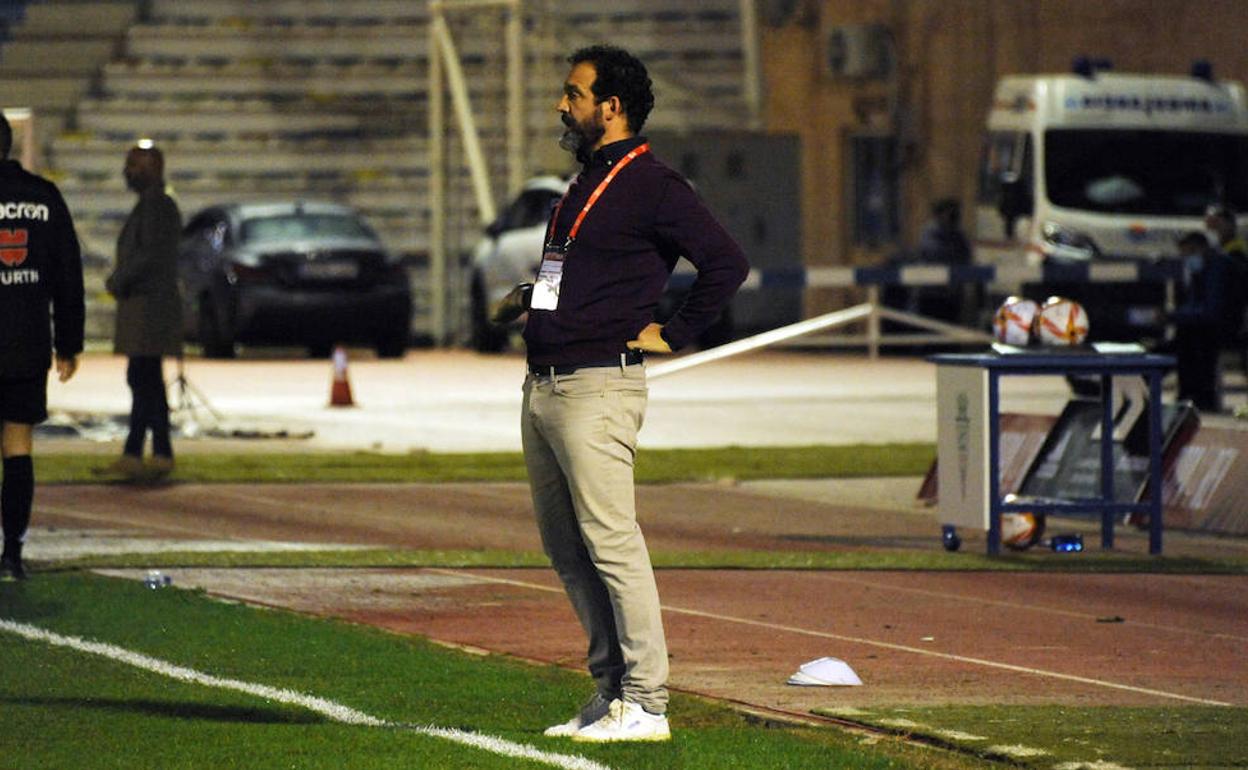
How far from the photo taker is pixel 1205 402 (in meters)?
21.6

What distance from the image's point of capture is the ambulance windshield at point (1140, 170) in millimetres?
27297

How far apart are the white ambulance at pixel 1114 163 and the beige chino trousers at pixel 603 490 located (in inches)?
753

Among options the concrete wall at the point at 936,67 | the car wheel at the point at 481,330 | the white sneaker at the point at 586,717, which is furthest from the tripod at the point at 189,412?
the concrete wall at the point at 936,67

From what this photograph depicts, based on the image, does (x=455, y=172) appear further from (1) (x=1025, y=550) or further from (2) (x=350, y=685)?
(2) (x=350, y=685)

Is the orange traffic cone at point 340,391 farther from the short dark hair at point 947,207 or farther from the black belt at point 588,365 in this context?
the black belt at point 588,365

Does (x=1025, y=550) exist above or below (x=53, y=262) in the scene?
below

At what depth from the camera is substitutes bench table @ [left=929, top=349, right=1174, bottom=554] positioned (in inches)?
495

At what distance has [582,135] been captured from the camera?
7.82m

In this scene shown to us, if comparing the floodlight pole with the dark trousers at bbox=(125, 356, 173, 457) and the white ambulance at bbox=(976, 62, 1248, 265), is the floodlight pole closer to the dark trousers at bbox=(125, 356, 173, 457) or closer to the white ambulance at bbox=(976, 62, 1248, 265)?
the white ambulance at bbox=(976, 62, 1248, 265)

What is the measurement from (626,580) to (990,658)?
2258 mm

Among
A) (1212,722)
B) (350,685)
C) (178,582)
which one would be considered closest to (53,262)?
(178,582)

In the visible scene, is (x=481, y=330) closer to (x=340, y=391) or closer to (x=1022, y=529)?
(x=340, y=391)

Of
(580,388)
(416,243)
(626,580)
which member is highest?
(580,388)

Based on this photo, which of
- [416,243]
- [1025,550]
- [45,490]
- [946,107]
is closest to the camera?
[1025,550]
